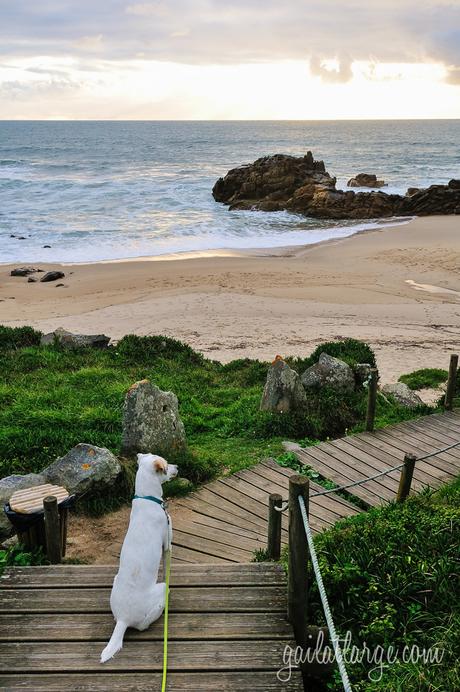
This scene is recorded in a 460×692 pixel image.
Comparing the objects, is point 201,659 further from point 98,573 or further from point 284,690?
point 98,573

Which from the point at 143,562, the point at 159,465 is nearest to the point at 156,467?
the point at 159,465

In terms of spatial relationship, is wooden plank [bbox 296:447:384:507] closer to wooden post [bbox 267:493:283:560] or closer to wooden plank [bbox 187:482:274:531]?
wooden plank [bbox 187:482:274:531]

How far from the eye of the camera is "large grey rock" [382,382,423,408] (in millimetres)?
11188

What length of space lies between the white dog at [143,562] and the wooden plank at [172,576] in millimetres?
528

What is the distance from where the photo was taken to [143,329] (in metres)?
18.2

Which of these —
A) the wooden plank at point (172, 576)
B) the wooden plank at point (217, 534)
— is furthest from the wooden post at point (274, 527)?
the wooden plank at point (217, 534)

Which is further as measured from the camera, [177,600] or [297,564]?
[177,600]

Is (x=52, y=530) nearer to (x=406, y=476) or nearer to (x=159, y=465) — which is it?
(x=159, y=465)

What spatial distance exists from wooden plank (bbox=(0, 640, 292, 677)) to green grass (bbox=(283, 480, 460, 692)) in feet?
1.83

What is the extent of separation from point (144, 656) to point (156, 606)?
0.36m

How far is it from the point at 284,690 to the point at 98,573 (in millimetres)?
1930

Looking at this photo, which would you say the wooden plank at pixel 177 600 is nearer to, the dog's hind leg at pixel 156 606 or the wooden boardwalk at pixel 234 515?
the dog's hind leg at pixel 156 606

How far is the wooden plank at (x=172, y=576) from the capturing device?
496 cm

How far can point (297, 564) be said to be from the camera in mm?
4328
